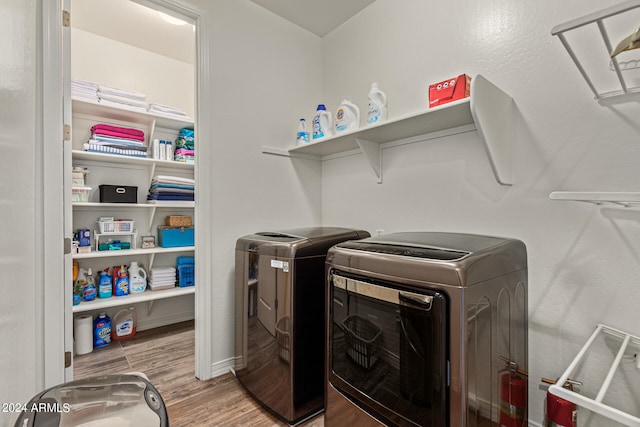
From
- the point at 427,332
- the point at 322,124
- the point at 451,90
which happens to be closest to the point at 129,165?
the point at 322,124

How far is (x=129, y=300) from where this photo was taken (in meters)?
2.37

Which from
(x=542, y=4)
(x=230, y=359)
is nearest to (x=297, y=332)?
(x=230, y=359)

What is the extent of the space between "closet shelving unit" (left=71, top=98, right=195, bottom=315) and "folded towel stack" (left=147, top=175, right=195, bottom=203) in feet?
0.19

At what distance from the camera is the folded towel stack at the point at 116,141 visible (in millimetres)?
2309

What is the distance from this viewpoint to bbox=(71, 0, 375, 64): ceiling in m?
2.06

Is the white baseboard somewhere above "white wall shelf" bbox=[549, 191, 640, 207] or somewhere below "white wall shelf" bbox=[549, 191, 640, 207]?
below

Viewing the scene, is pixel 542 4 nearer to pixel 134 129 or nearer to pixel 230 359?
pixel 230 359

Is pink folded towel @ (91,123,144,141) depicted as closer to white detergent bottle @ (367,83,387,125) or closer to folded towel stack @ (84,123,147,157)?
folded towel stack @ (84,123,147,157)

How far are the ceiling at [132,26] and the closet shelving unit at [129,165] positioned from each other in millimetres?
711

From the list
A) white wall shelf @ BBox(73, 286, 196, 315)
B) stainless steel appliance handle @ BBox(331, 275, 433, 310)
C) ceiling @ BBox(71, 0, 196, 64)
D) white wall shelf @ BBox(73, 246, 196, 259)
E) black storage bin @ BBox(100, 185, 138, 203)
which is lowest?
white wall shelf @ BBox(73, 286, 196, 315)

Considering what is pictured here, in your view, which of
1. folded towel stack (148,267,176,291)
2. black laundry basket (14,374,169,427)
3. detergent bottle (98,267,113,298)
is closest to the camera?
black laundry basket (14,374,169,427)

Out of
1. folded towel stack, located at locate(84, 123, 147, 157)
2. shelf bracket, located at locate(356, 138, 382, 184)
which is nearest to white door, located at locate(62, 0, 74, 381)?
folded towel stack, located at locate(84, 123, 147, 157)

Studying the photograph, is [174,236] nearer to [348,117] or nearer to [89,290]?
[89,290]

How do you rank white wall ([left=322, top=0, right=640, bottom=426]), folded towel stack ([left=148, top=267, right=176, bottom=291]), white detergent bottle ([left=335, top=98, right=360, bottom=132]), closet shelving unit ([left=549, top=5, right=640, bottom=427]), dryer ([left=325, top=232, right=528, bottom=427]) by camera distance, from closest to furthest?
closet shelving unit ([left=549, top=5, right=640, bottom=427]), dryer ([left=325, top=232, right=528, bottom=427]), white wall ([left=322, top=0, right=640, bottom=426]), white detergent bottle ([left=335, top=98, right=360, bottom=132]), folded towel stack ([left=148, top=267, right=176, bottom=291])
